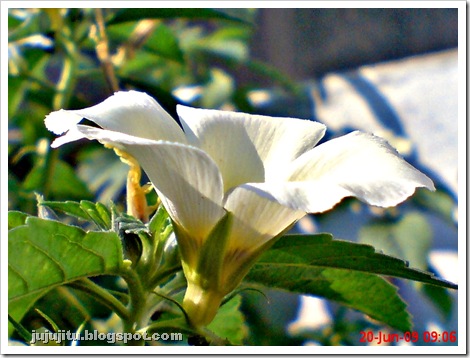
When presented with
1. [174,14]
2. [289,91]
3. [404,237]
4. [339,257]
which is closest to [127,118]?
[339,257]

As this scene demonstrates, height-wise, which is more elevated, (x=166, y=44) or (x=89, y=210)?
(x=166, y=44)

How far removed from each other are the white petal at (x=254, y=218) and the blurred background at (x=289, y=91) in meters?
0.29

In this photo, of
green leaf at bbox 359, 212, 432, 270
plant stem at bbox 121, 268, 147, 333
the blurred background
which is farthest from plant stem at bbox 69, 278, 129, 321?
green leaf at bbox 359, 212, 432, 270

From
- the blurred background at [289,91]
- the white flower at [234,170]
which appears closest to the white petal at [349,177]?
the white flower at [234,170]

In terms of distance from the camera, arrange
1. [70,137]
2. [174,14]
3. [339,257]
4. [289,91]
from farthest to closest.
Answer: [289,91]
[174,14]
[339,257]
[70,137]

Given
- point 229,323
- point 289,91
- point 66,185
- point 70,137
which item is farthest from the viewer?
point 289,91

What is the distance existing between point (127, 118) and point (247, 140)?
3.9 inches

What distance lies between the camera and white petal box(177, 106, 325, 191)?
1.62ft

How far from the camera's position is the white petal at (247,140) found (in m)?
0.49

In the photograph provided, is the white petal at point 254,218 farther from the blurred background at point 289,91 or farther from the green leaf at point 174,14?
the green leaf at point 174,14

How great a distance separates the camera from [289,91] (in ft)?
6.04

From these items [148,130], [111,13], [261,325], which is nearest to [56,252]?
[148,130]

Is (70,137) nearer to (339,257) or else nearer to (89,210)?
(89,210)

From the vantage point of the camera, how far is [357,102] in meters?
1.97
